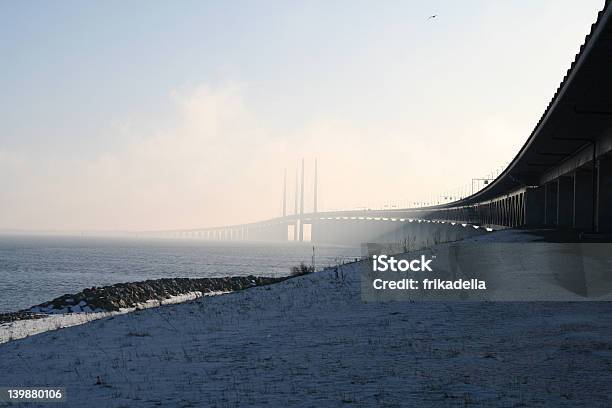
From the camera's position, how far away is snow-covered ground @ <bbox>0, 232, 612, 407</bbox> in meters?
9.41

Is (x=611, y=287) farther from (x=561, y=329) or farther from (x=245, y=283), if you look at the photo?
(x=245, y=283)

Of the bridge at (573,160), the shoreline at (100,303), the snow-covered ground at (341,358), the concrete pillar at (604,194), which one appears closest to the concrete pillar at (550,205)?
the bridge at (573,160)

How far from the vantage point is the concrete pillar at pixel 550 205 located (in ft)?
195

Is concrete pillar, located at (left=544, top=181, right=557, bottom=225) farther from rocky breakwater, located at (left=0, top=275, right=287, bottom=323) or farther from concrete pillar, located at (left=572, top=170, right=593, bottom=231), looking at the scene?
rocky breakwater, located at (left=0, top=275, right=287, bottom=323)

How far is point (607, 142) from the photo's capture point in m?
32.8

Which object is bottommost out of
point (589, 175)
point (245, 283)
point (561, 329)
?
point (245, 283)

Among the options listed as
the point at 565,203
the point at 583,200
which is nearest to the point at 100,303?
the point at 583,200

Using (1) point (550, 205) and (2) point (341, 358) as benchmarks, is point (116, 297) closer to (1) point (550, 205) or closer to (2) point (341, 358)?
(1) point (550, 205)

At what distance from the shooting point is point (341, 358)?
11.7 meters

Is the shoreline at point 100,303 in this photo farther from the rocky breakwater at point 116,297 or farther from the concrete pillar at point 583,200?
the concrete pillar at point 583,200

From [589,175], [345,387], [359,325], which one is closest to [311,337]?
[359,325]

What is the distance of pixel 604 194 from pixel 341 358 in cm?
2745

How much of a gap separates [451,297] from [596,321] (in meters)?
4.89

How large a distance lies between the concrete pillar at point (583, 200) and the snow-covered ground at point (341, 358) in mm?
27849
